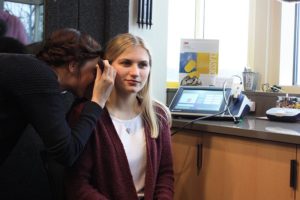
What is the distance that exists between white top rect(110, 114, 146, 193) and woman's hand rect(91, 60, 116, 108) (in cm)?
15

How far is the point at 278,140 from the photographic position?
1.22 m

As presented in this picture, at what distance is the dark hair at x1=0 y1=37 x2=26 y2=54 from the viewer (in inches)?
56.9

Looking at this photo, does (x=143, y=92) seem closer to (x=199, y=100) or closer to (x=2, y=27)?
(x=199, y=100)

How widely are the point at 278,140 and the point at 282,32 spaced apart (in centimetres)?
124

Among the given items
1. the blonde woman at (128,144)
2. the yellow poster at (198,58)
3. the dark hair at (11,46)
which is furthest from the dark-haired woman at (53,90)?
the yellow poster at (198,58)

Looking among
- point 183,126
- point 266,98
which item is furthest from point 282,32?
point 183,126

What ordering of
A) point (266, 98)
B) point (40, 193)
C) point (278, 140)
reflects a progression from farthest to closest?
point (266, 98)
point (40, 193)
point (278, 140)

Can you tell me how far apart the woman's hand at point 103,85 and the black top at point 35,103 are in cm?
15

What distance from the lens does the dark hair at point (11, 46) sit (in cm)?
145

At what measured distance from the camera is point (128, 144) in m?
1.31

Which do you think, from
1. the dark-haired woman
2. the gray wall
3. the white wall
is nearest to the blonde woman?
the dark-haired woman

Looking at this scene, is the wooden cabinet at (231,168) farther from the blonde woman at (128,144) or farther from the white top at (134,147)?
the white top at (134,147)

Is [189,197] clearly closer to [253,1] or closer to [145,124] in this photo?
[145,124]

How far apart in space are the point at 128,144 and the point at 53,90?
0.39m
